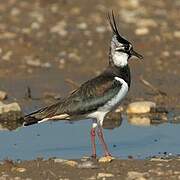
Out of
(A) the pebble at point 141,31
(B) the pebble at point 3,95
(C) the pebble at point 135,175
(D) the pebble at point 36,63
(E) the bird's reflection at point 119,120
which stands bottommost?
(C) the pebble at point 135,175

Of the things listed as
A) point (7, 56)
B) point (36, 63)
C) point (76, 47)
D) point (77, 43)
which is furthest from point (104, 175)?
point (77, 43)

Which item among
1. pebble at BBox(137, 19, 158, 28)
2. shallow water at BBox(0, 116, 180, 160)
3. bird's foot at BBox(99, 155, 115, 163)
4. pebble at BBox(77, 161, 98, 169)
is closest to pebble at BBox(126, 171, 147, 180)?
pebble at BBox(77, 161, 98, 169)

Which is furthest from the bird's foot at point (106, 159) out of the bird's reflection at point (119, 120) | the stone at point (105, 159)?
the bird's reflection at point (119, 120)

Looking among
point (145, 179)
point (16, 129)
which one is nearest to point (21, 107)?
point (16, 129)

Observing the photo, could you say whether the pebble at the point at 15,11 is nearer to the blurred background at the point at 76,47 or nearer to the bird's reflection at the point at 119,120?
the blurred background at the point at 76,47

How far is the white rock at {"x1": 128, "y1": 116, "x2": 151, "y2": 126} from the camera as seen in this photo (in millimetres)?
12297

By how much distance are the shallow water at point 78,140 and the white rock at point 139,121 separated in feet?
0.35

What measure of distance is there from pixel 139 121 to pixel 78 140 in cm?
141

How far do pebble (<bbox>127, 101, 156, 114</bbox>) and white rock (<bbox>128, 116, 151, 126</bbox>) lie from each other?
0.13m

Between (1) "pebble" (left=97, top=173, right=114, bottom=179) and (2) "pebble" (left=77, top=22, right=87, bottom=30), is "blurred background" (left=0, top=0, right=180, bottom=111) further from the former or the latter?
(1) "pebble" (left=97, top=173, right=114, bottom=179)

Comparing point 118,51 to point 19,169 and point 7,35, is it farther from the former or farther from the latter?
point 7,35

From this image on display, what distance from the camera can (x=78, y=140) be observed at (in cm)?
1134

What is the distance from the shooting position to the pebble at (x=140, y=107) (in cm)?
1274

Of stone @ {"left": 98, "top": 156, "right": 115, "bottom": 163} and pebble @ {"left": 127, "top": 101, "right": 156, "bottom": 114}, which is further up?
pebble @ {"left": 127, "top": 101, "right": 156, "bottom": 114}
